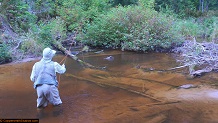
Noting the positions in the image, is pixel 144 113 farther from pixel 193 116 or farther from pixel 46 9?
pixel 46 9

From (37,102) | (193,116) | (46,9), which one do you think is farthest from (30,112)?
(46,9)

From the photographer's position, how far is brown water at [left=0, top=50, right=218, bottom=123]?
18.5 ft

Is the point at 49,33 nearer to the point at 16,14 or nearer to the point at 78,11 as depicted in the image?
the point at 16,14

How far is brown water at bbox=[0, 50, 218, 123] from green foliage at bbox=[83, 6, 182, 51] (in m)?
2.74

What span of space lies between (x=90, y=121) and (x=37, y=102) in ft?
4.93

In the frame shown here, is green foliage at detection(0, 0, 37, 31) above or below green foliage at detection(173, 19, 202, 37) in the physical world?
above

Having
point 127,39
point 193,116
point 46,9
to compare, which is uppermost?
point 46,9

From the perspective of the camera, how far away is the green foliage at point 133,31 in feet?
42.3

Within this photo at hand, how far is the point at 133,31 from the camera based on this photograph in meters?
13.3

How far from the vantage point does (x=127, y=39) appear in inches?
527

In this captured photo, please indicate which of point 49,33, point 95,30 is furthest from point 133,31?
point 49,33

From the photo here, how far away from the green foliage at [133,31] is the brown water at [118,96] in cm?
274

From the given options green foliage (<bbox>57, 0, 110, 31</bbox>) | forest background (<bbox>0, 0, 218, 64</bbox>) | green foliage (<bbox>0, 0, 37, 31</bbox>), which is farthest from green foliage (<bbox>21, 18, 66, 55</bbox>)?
green foliage (<bbox>57, 0, 110, 31</bbox>)

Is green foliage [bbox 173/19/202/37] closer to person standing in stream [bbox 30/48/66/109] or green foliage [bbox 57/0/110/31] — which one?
green foliage [bbox 57/0/110/31]
